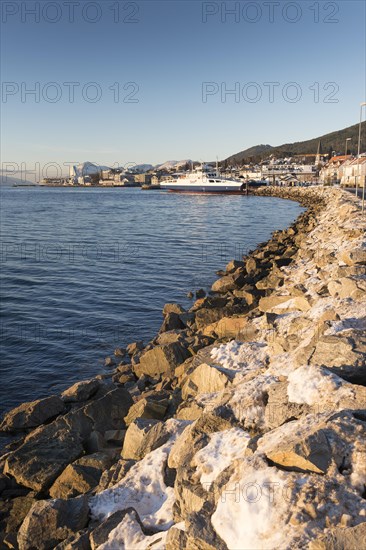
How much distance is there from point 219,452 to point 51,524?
1890 millimetres

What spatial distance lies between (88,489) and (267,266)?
1464cm

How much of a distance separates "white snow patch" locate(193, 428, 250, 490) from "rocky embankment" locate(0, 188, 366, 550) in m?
0.01

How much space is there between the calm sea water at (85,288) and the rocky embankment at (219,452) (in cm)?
268

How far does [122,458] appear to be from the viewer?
5.80 meters

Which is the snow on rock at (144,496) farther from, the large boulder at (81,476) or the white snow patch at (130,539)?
the large boulder at (81,476)

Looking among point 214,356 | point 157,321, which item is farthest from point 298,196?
point 214,356

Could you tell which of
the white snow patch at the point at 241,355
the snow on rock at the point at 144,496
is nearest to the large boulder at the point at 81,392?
the white snow patch at the point at 241,355

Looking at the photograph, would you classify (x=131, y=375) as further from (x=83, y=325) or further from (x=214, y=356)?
(x=83, y=325)

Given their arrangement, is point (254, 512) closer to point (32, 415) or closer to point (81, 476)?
point (81, 476)

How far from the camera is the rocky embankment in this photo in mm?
3551

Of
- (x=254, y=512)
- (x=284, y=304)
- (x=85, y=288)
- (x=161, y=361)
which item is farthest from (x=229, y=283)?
(x=254, y=512)

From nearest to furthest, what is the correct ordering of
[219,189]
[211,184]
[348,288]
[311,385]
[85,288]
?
1. [311,385]
2. [348,288]
3. [85,288]
4. [211,184]
5. [219,189]

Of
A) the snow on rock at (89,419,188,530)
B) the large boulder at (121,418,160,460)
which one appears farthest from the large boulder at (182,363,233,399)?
the snow on rock at (89,419,188,530)

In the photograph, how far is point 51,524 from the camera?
4578mm
